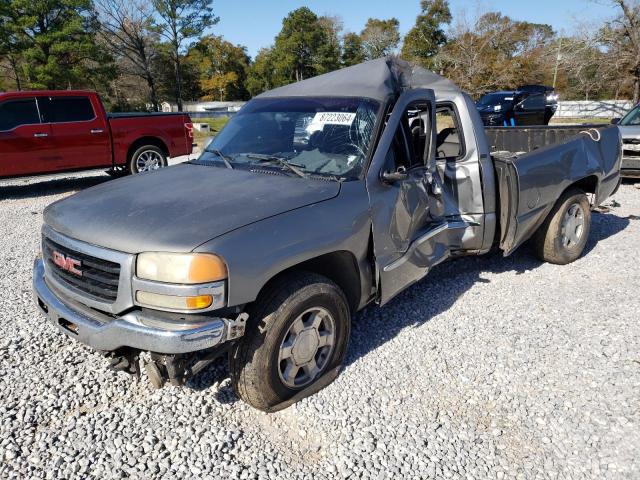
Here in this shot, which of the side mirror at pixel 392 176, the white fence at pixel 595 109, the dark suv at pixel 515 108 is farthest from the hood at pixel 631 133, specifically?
the white fence at pixel 595 109

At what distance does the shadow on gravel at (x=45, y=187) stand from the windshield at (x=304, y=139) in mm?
7747

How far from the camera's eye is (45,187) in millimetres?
10648

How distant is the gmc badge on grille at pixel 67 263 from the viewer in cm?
270

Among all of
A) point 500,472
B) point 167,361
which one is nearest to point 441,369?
point 500,472

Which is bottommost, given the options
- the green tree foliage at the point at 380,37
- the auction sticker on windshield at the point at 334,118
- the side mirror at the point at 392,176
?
the side mirror at the point at 392,176

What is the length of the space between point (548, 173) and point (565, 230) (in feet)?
2.92

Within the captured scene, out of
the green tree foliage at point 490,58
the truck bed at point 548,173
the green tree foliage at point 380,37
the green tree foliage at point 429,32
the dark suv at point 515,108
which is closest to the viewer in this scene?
the truck bed at point 548,173

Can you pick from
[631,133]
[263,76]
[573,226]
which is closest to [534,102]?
[631,133]

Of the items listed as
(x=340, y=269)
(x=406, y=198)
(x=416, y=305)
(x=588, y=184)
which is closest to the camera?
(x=340, y=269)

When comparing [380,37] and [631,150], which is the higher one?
[380,37]

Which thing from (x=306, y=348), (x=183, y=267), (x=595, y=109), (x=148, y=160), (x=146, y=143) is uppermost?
(x=183, y=267)

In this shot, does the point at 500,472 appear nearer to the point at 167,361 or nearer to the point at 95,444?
the point at 167,361

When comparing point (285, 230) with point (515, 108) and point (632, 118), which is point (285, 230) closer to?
point (632, 118)

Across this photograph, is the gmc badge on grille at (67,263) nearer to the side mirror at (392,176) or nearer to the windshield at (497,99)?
the side mirror at (392,176)
